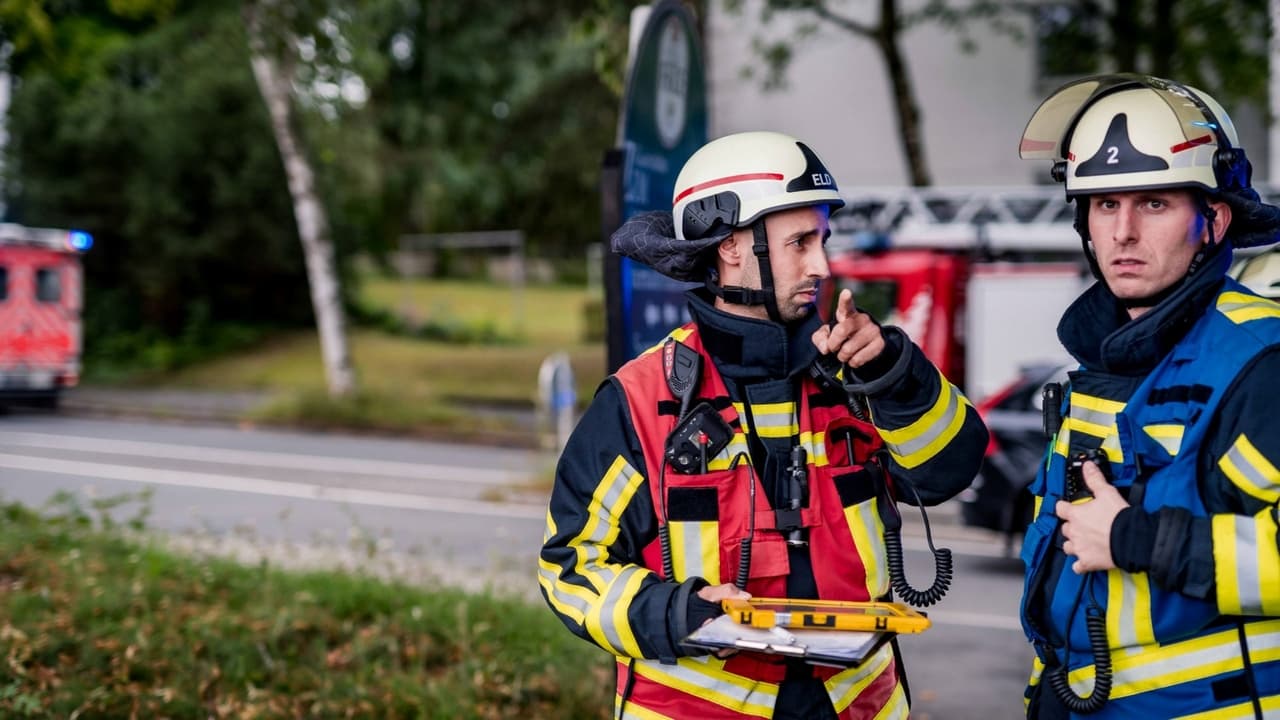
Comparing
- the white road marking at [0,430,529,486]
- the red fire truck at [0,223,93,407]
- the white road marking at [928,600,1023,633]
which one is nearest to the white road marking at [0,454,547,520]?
the white road marking at [0,430,529,486]

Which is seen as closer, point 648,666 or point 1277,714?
point 1277,714

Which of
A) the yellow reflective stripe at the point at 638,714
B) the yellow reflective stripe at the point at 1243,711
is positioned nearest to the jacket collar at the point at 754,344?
the yellow reflective stripe at the point at 638,714

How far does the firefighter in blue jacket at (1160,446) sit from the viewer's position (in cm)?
210

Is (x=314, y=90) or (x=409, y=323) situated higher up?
(x=314, y=90)

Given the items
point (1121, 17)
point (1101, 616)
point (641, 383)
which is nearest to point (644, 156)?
point (641, 383)

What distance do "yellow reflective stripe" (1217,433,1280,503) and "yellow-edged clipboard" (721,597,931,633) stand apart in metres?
0.56

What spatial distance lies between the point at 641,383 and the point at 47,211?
2481 cm

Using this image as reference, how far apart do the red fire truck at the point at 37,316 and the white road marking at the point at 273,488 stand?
6.81m

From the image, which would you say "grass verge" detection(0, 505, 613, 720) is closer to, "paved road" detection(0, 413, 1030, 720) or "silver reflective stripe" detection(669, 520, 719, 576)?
"paved road" detection(0, 413, 1030, 720)

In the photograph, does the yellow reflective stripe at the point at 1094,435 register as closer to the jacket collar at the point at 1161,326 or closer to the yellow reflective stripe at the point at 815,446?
the jacket collar at the point at 1161,326

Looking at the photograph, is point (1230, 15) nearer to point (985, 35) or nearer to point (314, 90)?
point (985, 35)

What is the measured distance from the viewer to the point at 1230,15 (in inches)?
611

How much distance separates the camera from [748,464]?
8.32 ft

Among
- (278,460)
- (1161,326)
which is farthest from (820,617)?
(278,460)
